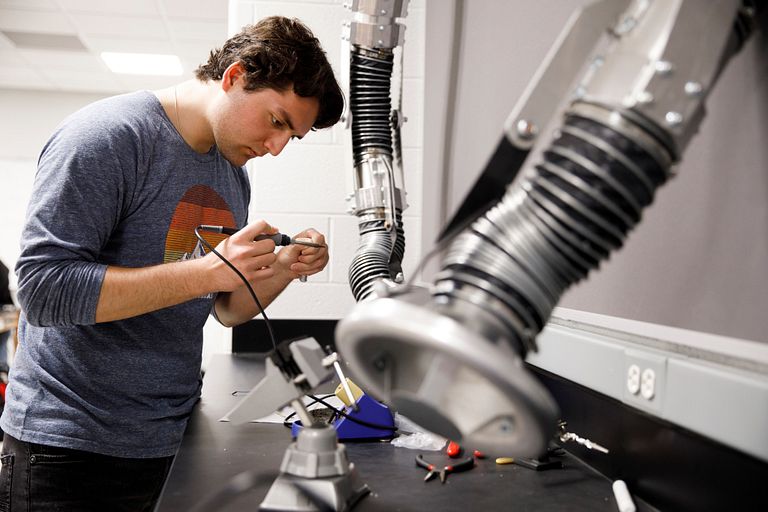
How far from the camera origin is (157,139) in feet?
4.28

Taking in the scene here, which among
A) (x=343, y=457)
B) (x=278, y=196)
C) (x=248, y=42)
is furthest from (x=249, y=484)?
(x=278, y=196)

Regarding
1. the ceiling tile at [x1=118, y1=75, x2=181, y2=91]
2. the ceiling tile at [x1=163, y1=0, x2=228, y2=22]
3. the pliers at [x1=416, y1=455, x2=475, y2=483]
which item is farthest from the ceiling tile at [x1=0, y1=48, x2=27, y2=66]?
the pliers at [x1=416, y1=455, x2=475, y2=483]

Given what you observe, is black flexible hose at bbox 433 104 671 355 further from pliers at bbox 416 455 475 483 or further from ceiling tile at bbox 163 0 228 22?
ceiling tile at bbox 163 0 228 22

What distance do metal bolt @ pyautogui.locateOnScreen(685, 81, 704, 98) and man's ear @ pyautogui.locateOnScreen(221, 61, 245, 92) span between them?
110 centimetres

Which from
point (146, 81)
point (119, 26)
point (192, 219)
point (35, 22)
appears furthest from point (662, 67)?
point (146, 81)

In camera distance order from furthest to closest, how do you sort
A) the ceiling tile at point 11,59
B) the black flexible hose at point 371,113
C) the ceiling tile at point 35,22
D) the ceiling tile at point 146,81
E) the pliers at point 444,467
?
the ceiling tile at point 146,81 < the ceiling tile at point 11,59 < the ceiling tile at point 35,22 < the black flexible hose at point 371,113 < the pliers at point 444,467

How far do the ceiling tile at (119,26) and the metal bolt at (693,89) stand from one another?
14.8 feet

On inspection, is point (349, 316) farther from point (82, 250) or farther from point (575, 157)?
point (82, 250)

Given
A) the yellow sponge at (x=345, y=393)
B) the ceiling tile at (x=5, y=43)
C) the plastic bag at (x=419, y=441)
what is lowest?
the plastic bag at (x=419, y=441)

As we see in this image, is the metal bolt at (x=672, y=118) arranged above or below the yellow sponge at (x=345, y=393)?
above

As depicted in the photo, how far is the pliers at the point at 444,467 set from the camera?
0.89m

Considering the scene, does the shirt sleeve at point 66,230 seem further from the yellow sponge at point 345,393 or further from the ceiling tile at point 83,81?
the ceiling tile at point 83,81

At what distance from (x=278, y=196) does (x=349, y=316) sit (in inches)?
79.9

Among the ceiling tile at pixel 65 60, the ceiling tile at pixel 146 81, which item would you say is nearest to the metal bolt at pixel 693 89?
the ceiling tile at pixel 65 60
